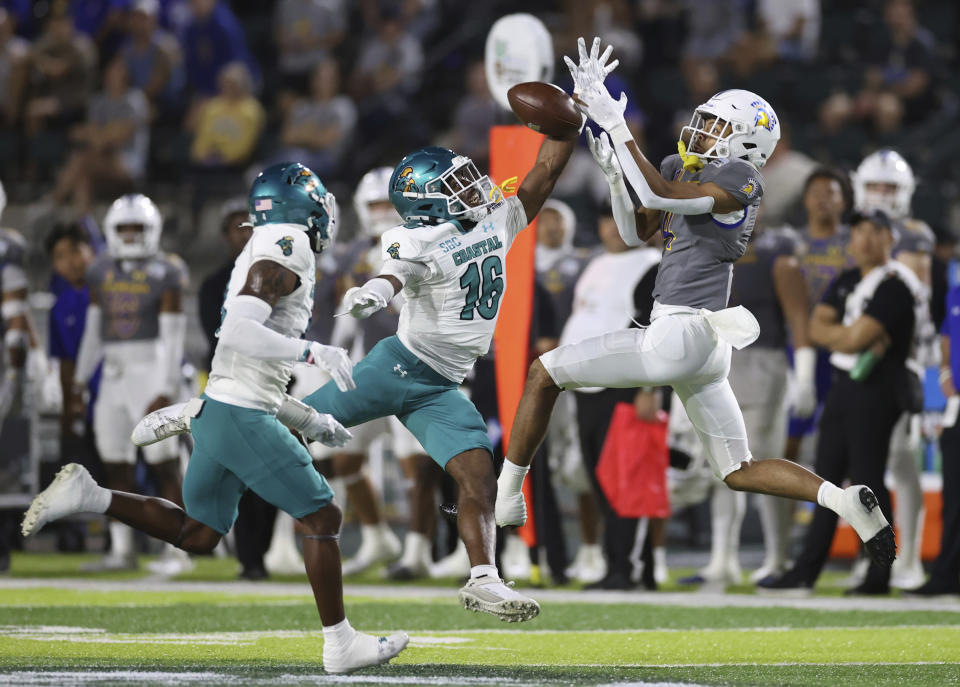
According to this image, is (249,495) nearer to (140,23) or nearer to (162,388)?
(162,388)

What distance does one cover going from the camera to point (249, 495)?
8.95 m

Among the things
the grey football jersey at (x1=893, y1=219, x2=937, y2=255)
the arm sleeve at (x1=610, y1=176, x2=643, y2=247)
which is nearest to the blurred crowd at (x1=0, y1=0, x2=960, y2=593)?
the grey football jersey at (x1=893, y1=219, x2=937, y2=255)

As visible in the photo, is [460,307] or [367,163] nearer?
[460,307]

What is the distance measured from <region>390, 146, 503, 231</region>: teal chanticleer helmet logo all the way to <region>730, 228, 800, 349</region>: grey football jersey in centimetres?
296

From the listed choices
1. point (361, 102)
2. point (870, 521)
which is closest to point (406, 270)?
point (870, 521)

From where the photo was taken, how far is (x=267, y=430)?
535cm

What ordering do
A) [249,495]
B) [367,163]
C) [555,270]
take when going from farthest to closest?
[367,163]
[555,270]
[249,495]

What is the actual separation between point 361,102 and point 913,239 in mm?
6620

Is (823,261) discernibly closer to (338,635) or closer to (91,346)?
(91,346)

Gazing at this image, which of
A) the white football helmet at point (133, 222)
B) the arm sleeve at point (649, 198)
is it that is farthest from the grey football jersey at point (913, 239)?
the white football helmet at point (133, 222)

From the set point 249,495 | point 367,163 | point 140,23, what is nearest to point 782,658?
point 249,495

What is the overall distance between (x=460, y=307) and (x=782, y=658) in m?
1.76

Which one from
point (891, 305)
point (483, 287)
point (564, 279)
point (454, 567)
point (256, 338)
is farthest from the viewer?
point (564, 279)

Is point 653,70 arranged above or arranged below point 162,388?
above
